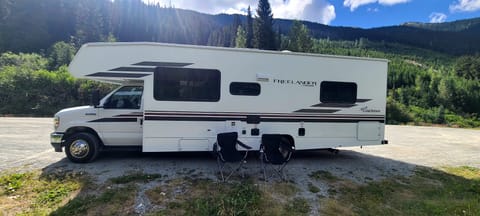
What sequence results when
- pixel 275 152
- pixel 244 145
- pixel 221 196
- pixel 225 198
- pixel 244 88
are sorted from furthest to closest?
pixel 244 88, pixel 244 145, pixel 275 152, pixel 221 196, pixel 225 198

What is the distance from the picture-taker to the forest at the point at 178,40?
768 inches

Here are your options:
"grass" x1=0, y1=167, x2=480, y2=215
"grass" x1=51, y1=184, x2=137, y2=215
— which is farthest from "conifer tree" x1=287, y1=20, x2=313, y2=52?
"grass" x1=51, y1=184, x2=137, y2=215

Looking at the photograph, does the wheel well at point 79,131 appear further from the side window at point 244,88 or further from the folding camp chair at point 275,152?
the folding camp chair at point 275,152

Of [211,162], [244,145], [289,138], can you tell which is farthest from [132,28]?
[244,145]

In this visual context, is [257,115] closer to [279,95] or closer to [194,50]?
[279,95]

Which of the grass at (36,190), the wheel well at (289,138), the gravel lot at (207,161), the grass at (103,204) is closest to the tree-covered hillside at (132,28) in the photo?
the gravel lot at (207,161)

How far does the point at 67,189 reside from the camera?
16.0 ft

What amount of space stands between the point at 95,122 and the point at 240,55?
380 centimetres

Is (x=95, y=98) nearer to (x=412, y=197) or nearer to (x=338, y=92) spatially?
(x=338, y=92)

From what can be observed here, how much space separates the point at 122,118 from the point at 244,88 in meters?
3.01

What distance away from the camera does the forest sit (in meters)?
19.5

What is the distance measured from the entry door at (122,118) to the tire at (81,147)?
280 mm

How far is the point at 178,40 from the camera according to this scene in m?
88.8

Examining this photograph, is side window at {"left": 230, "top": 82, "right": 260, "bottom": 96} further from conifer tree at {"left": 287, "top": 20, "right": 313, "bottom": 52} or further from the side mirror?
conifer tree at {"left": 287, "top": 20, "right": 313, "bottom": 52}
